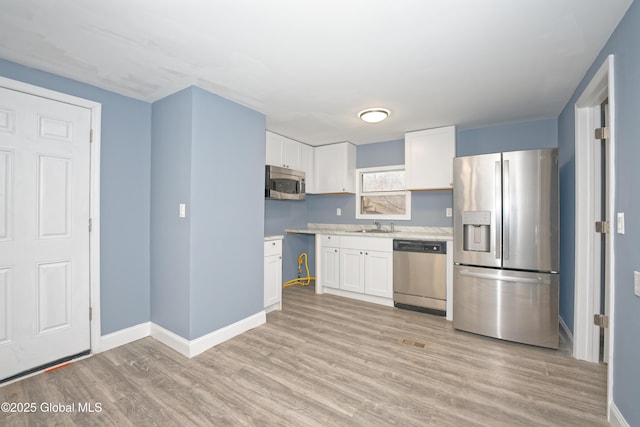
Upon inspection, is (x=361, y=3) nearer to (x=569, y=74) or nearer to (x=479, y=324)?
(x=569, y=74)

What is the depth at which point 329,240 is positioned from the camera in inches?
168

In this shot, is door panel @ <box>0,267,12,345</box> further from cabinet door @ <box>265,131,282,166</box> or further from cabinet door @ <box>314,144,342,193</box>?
cabinet door @ <box>314,144,342,193</box>

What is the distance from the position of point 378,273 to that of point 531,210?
189 centimetres

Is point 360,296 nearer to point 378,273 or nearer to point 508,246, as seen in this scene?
point 378,273

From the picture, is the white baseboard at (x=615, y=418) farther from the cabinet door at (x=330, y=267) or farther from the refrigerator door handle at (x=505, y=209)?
the cabinet door at (x=330, y=267)

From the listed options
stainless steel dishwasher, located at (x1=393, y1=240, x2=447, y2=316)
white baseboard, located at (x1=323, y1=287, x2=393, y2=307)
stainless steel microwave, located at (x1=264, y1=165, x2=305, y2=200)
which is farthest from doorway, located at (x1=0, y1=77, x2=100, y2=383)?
stainless steel dishwasher, located at (x1=393, y1=240, x2=447, y2=316)

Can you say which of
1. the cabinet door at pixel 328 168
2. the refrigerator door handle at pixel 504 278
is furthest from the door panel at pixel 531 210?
the cabinet door at pixel 328 168

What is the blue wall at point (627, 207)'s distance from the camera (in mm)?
1467

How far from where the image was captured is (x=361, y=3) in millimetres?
1531

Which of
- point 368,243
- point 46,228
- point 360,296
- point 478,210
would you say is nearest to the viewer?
point 46,228

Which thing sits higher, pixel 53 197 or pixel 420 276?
pixel 53 197

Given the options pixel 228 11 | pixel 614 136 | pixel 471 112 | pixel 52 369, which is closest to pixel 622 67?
pixel 614 136

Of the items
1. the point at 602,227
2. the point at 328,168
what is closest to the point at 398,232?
the point at 328,168

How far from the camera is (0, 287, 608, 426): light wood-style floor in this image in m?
1.73
